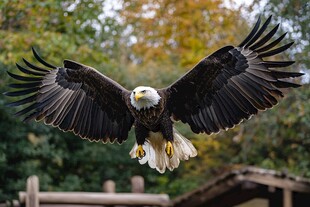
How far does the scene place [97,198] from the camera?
13898 mm

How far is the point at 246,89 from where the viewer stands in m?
9.80

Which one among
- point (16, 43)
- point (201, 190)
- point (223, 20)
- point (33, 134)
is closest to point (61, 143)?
point (33, 134)

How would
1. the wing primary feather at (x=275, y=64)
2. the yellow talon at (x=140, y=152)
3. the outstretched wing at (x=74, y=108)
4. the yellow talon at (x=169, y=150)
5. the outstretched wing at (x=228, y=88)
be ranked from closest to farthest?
1. the wing primary feather at (x=275, y=64)
2. the outstretched wing at (x=228, y=88)
3. the yellow talon at (x=169, y=150)
4. the yellow talon at (x=140, y=152)
5. the outstretched wing at (x=74, y=108)

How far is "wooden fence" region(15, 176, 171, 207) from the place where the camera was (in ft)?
42.3

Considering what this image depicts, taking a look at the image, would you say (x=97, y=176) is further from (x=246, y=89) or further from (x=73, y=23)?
(x=246, y=89)

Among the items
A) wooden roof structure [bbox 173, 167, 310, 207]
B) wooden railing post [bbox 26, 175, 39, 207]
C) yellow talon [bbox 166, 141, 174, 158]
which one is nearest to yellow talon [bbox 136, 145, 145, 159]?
yellow talon [bbox 166, 141, 174, 158]

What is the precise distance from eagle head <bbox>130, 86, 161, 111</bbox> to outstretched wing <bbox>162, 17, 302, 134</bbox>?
381 mm

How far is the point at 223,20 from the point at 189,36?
108 cm

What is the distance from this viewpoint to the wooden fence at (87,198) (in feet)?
42.3

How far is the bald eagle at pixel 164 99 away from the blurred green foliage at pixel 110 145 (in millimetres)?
3184

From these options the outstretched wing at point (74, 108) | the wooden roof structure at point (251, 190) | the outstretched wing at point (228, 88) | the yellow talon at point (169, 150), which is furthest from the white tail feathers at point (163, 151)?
the wooden roof structure at point (251, 190)

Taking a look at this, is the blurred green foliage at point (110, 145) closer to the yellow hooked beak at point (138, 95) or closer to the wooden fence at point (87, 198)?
the wooden fence at point (87, 198)

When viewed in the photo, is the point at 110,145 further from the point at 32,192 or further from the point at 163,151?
the point at 163,151

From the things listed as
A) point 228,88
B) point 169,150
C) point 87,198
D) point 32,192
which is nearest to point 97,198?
point 87,198
